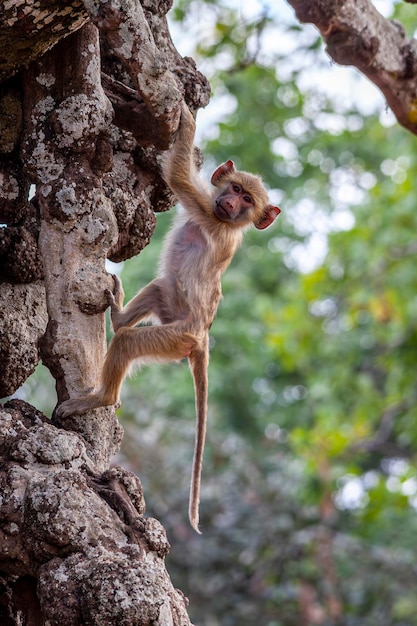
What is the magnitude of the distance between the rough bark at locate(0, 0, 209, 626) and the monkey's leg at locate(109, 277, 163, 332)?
396 millimetres

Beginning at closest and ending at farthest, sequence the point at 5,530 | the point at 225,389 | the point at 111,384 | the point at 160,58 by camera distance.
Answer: the point at 5,530 < the point at 160,58 < the point at 111,384 < the point at 225,389

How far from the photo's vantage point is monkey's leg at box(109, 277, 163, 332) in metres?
4.01

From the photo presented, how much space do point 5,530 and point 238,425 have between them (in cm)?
1078

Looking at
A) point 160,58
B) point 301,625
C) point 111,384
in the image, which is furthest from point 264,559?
point 160,58

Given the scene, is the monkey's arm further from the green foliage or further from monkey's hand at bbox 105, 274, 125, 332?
the green foliage

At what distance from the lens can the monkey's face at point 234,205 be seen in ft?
14.6

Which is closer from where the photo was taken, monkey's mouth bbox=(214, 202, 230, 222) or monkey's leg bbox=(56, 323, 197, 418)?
monkey's leg bbox=(56, 323, 197, 418)

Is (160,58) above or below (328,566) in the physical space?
below

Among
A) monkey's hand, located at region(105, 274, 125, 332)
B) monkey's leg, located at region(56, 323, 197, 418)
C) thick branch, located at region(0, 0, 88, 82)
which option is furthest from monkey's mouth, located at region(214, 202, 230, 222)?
thick branch, located at region(0, 0, 88, 82)

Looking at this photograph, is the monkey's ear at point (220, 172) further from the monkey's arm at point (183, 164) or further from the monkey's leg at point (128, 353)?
the monkey's leg at point (128, 353)

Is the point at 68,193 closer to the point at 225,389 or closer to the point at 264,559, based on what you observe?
the point at 264,559

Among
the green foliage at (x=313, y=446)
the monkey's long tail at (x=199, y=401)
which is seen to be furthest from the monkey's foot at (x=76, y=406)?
the green foliage at (x=313, y=446)

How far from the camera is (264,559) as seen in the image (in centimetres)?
932

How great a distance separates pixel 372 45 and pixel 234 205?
94 cm
